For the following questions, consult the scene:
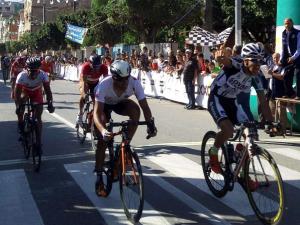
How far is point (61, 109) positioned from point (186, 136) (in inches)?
278

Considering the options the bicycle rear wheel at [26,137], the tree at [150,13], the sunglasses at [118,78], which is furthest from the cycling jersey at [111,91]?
the tree at [150,13]

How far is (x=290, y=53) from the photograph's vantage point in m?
12.8

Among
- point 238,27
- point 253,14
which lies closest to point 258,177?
point 238,27

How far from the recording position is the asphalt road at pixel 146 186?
6125mm

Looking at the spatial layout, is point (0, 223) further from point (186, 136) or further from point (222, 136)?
point (186, 136)

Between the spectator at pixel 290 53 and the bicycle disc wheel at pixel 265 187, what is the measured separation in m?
6.94

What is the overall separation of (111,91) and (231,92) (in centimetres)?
140

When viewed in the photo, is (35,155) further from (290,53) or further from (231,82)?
(290,53)

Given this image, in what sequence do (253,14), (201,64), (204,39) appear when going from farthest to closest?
1. (253,14)
2. (204,39)
3. (201,64)

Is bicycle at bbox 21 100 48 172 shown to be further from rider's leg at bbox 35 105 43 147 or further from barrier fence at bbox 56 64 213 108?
barrier fence at bbox 56 64 213 108

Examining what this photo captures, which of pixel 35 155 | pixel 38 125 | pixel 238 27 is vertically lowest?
pixel 35 155

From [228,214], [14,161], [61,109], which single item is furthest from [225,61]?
[61,109]

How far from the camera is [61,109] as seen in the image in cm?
1791

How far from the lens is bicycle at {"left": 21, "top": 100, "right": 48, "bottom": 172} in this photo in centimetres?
866
